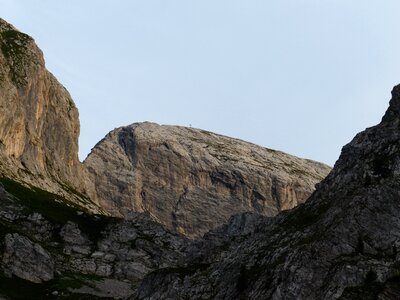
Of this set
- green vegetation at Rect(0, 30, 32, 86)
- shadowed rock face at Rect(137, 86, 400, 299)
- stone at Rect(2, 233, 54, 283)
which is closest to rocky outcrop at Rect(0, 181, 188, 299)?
stone at Rect(2, 233, 54, 283)

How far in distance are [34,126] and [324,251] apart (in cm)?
13536

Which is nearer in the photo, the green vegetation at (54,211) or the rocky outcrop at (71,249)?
the rocky outcrop at (71,249)

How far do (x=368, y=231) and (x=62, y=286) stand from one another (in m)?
50.6

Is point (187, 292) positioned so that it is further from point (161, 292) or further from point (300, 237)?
point (300, 237)

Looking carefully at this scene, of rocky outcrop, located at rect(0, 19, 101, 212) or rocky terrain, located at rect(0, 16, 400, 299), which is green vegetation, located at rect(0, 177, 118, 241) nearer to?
rocky terrain, located at rect(0, 16, 400, 299)

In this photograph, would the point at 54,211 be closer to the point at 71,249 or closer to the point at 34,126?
the point at 71,249

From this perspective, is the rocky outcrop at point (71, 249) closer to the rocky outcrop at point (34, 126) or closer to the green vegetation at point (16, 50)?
the rocky outcrop at point (34, 126)

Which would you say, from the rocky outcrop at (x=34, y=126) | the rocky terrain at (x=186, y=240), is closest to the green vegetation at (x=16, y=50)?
the rocky outcrop at (x=34, y=126)

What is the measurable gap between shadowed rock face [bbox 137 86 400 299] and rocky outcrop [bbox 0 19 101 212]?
8330cm

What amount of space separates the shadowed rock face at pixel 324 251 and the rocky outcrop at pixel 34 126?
83.3m

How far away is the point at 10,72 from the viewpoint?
167500mm

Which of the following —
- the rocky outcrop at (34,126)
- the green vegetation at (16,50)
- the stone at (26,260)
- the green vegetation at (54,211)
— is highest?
the green vegetation at (16,50)

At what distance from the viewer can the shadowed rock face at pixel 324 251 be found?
4497 cm

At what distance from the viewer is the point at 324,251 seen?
4819 centimetres
